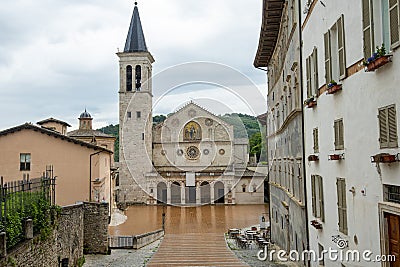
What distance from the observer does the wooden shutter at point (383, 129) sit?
17.2 ft

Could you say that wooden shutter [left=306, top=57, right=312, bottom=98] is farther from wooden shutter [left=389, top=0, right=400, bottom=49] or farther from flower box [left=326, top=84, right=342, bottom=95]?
wooden shutter [left=389, top=0, right=400, bottom=49]

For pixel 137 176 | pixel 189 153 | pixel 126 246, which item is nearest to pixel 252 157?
pixel 189 153

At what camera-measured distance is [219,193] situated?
1774 inches

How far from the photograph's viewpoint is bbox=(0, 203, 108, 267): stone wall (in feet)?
30.5

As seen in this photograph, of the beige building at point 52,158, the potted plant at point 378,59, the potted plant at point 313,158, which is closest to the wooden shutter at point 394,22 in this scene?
the potted plant at point 378,59

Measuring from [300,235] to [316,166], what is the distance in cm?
314

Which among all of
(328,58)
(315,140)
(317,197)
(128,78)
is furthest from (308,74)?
(128,78)

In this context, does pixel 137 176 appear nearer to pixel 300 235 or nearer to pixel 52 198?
pixel 52 198

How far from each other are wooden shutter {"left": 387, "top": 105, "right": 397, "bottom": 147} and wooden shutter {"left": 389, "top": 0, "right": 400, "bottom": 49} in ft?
2.37

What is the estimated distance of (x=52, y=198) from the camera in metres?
14.4

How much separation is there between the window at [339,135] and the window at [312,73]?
1831mm

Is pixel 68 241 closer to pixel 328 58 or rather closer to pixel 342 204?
pixel 342 204

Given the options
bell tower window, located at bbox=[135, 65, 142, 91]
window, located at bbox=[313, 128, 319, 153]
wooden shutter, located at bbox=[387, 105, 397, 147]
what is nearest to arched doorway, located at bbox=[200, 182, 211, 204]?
bell tower window, located at bbox=[135, 65, 142, 91]

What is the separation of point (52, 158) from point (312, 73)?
15581mm
